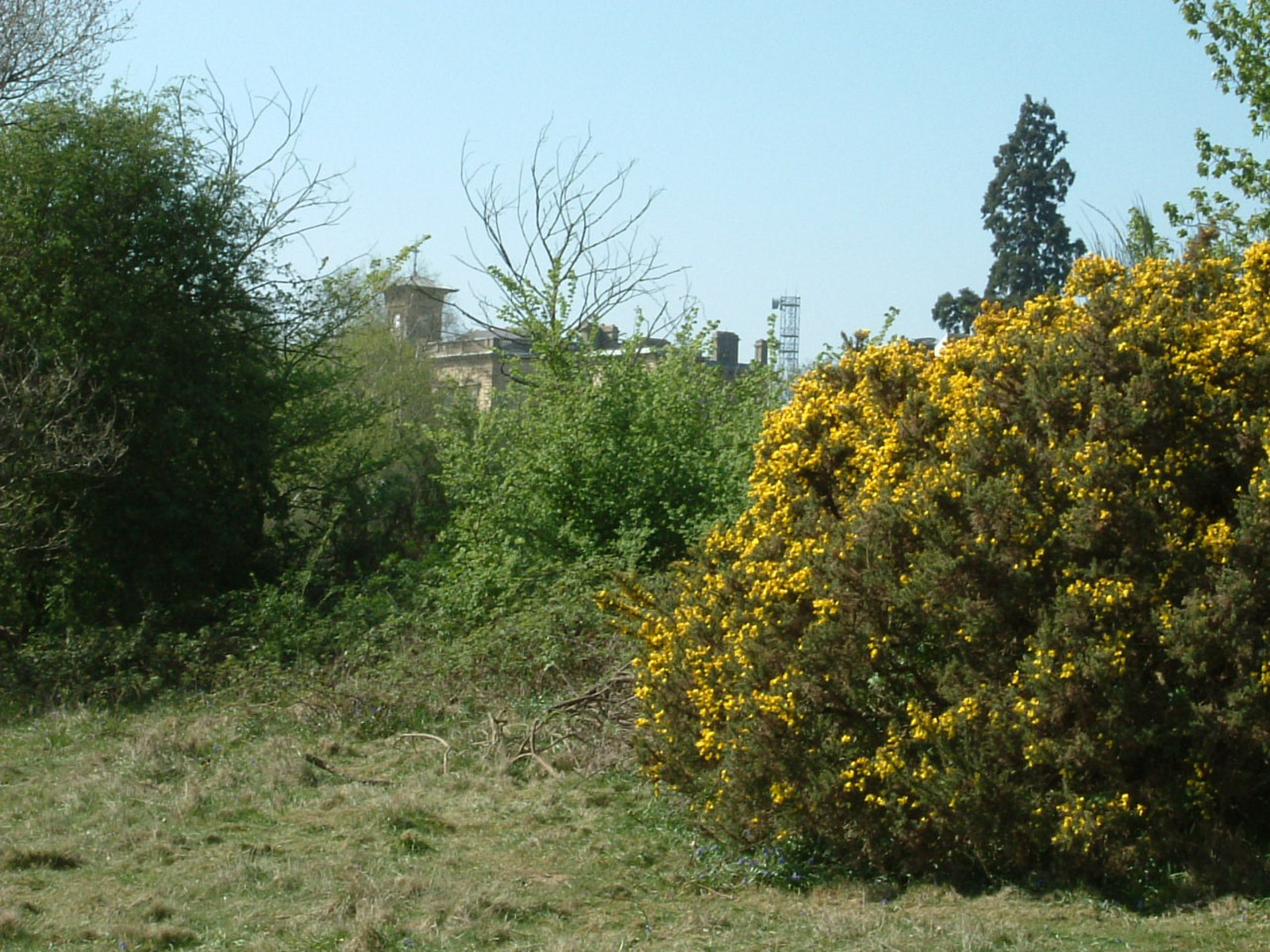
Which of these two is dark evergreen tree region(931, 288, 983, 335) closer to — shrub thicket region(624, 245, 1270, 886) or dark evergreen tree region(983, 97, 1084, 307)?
dark evergreen tree region(983, 97, 1084, 307)

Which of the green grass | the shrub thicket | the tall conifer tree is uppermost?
the tall conifer tree

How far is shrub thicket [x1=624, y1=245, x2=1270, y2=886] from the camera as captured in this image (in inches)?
220

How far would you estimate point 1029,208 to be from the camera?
40.2 m

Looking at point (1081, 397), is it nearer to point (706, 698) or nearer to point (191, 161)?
point (706, 698)

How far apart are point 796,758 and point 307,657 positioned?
785 centimetres

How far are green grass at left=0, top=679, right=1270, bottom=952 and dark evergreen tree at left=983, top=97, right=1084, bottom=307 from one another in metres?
29.8

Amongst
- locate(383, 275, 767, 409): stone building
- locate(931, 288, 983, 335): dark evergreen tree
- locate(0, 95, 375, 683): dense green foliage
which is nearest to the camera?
locate(0, 95, 375, 683): dense green foliage

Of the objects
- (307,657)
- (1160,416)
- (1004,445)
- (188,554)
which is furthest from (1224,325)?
(188,554)

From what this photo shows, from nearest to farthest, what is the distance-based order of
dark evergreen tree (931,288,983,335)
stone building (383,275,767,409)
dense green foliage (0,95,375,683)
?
dense green foliage (0,95,375,683)
stone building (383,275,767,409)
dark evergreen tree (931,288,983,335)

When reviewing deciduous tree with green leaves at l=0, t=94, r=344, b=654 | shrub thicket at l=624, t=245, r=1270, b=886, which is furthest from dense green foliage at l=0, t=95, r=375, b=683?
shrub thicket at l=624, t=245, r=1270, b=886

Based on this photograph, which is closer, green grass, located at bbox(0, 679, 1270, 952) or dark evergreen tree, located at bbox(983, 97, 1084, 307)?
green grass, located at bbox(0, 679, 1270, 952)

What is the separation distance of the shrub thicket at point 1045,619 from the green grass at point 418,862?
386 mm

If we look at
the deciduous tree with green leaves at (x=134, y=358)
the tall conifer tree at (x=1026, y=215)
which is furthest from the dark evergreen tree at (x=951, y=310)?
the deciduous tree with green leaves at (x=134, y=358)

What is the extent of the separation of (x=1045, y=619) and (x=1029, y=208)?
3707cm
